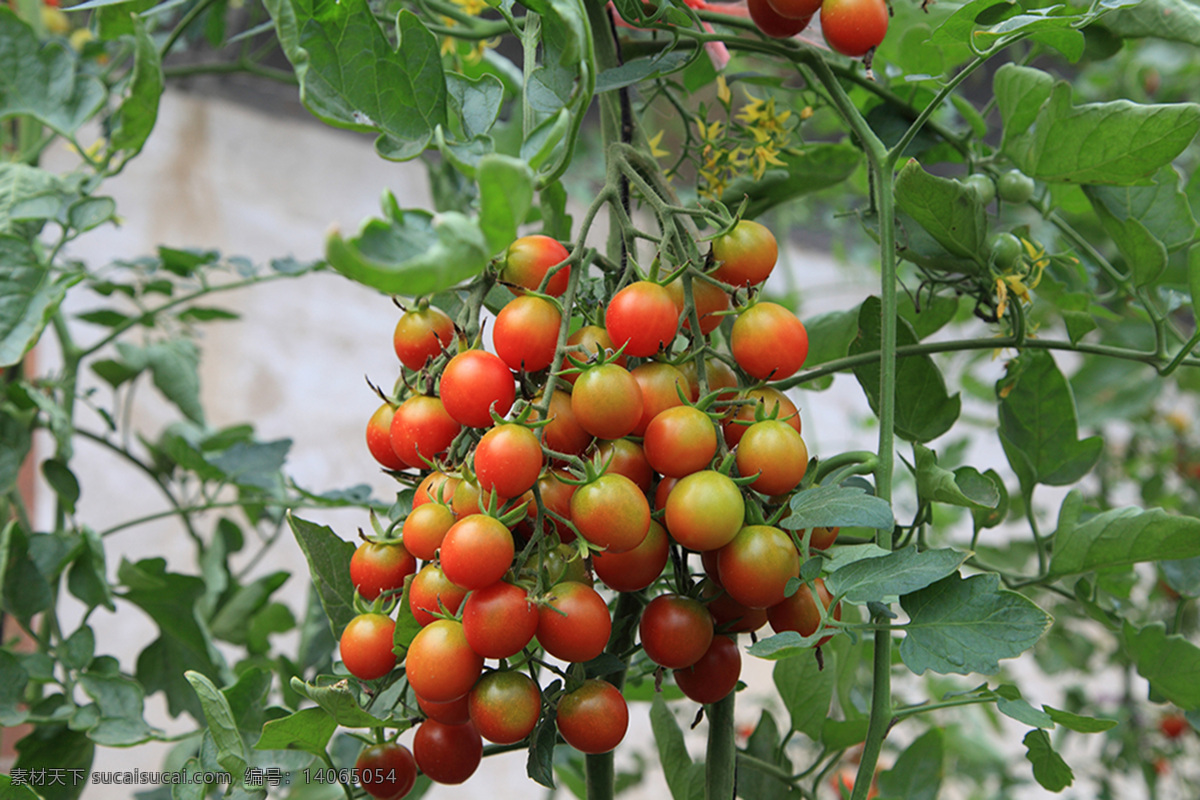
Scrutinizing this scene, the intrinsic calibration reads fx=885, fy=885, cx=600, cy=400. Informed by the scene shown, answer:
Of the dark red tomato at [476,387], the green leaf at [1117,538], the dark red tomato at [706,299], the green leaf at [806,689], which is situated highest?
the dark red tomato at [476,387]

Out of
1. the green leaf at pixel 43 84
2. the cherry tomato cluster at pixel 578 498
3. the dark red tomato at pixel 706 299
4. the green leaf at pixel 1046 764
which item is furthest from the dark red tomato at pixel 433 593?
the green leaf at pixel 43 84

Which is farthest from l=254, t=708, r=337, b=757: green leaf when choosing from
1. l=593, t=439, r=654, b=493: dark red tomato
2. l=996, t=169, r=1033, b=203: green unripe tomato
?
l=996, t=169, r=1033, b=203: green unripe tomato

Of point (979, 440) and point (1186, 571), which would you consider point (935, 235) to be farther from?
point (979, 440)

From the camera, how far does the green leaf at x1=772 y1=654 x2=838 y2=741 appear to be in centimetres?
39

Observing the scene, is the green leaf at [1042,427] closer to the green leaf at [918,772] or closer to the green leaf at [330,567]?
the green leaf at [918,772]

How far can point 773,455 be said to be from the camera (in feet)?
0.81

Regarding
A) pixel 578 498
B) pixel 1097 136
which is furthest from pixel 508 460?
pixel 1097 136

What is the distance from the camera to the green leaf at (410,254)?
161 mm

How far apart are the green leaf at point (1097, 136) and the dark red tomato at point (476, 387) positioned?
214 mm

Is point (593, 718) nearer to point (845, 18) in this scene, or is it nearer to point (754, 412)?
point (754, 412)

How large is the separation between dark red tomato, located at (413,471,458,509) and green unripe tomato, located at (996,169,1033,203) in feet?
0.89

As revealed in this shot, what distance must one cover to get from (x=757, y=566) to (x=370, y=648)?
12 cm

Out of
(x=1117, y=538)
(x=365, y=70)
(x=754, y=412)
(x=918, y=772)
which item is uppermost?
(x=365, y=70)

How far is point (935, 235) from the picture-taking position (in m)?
0.33
